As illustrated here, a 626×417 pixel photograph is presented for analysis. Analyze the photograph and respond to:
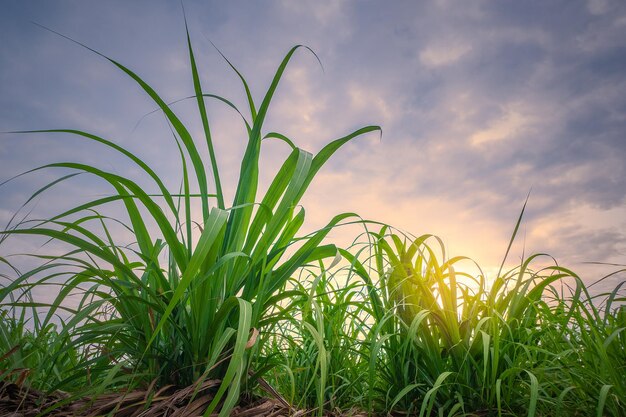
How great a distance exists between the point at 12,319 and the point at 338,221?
2001 mm

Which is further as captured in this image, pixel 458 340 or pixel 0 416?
pixel 458 340

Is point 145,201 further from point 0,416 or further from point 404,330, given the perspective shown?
point 404,330

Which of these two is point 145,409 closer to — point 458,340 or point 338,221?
point 338,221

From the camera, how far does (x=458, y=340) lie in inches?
63.2

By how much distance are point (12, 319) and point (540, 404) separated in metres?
2.59

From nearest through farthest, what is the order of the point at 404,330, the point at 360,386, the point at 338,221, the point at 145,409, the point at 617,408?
the point at 145,409
the point at 617,408
the point at 338,221
the point at 404,330
the point at 360,386

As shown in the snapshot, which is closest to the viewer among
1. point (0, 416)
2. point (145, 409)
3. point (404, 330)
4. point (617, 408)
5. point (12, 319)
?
point (145, 409)

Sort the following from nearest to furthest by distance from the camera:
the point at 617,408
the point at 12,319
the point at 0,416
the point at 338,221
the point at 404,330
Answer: the point at 0,416 → the point at 617,408 → the point at 338,221 → the point at 404,330 → the point at 12,319

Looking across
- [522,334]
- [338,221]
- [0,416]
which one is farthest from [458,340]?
[0,416]

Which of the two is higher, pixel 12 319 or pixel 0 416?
pixel 12 319

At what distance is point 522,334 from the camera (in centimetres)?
173

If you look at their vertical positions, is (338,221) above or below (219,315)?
above

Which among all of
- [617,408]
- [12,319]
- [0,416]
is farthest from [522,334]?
[12,319]

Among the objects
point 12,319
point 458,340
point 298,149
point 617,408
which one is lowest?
point 617,408
